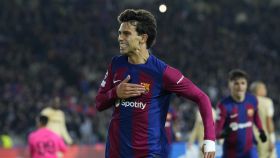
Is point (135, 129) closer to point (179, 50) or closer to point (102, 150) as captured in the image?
point (102, 150)

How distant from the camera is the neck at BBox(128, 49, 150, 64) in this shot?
19.6 feet

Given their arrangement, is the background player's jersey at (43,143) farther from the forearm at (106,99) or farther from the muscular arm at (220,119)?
the forearm at (106,99)

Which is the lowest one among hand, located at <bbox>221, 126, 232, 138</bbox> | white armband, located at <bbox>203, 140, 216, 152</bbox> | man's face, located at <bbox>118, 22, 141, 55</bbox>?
hand, located at <bbox>221, 126, 232, 138</bbox>

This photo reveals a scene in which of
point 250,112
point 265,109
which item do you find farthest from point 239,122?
point 265,109

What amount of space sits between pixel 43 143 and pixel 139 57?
21.0 ft

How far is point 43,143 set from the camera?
12078 mm

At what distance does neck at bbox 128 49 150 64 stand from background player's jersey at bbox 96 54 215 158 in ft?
0.10

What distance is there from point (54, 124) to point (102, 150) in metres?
1.12

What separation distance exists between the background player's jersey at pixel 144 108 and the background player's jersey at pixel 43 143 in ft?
20.0

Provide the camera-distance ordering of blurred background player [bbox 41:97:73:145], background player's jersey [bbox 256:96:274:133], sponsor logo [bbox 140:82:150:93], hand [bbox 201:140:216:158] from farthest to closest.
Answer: blurred background player [bbox 41:97:73:145], background player's jersey [bbox 256:96:274:133], sponsor logo [bbox 140:82:150:93], hand [bbox 201:140:216:158]

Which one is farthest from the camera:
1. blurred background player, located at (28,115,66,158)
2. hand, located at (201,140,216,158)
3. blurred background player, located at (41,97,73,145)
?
blurred background player, located at (41,97,73,145)

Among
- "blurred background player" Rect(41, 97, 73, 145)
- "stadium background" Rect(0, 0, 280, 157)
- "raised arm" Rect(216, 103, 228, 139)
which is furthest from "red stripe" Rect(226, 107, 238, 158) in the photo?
"stadium background" Rect(0, 0, 280, 157)

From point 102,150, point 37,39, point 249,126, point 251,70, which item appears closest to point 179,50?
point 251,70

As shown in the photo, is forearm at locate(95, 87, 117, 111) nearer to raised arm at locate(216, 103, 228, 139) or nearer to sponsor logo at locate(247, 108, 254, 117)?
raised arm at locate(216, 103, 228, 139)
